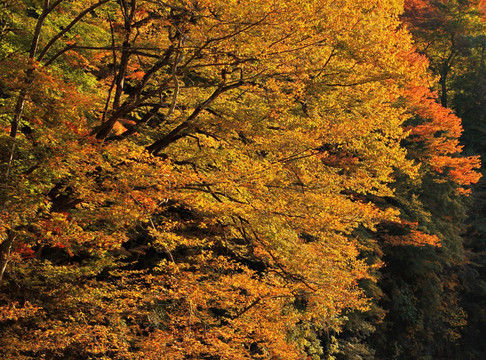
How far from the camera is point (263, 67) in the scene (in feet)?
26.7

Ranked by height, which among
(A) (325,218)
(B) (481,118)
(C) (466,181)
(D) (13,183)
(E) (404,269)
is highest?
(B) (481,118)

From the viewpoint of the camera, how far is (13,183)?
5.69m

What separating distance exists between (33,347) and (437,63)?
3032 cm

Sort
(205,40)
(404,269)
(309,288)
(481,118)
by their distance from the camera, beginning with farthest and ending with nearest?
(481,118) → (404,269) → (309,288) → (205,40)

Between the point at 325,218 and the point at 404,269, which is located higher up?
the point at 404,269

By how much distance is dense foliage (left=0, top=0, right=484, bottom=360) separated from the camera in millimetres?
6684

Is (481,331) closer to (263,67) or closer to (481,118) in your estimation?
(481,118)

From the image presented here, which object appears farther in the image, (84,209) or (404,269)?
(404,269)

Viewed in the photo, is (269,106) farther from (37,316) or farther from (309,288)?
(37,316)

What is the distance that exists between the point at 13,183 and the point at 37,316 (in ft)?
12.4

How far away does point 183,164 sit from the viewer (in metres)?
9.30

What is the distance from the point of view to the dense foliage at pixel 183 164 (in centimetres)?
668

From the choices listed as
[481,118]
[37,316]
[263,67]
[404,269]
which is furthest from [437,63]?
[37,316]

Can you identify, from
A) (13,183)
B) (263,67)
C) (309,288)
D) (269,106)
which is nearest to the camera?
(13,183)
